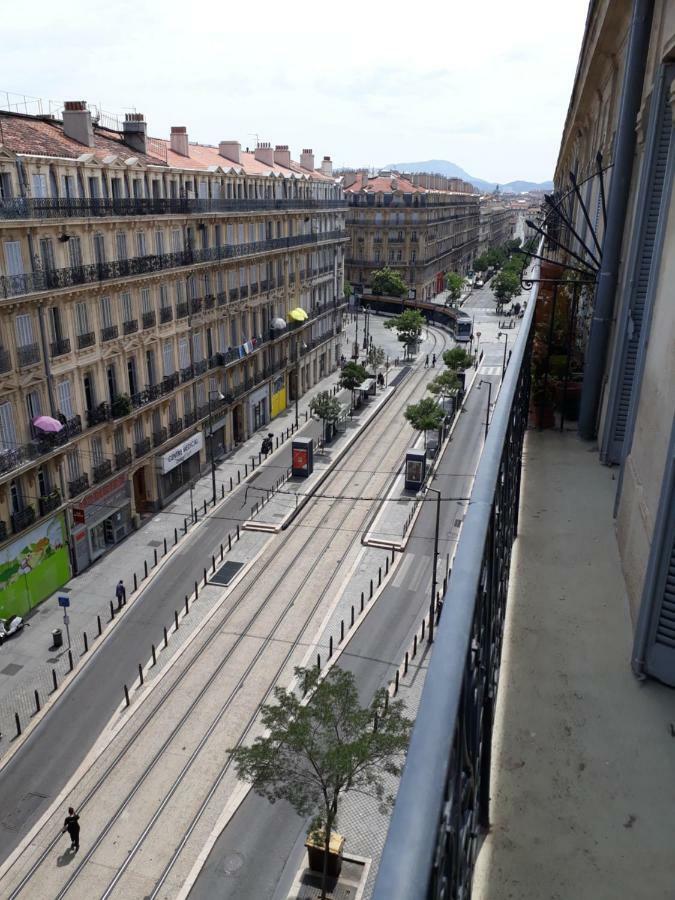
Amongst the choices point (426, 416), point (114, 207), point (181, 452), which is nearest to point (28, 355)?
point (114, 207)

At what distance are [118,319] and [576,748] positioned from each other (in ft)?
121

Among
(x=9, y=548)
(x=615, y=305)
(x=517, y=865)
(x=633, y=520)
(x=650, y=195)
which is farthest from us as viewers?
(x=9, y=548)

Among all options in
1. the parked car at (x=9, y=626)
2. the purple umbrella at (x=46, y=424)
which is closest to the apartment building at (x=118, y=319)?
the purple umbrella at (x=46, y=424)

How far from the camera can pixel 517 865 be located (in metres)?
4.40

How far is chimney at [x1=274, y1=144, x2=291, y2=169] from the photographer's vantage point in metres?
69.9

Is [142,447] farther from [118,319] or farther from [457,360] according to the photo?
[457,360]

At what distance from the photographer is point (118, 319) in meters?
38.3

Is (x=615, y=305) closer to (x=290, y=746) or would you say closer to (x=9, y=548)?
(x=290, y=746)

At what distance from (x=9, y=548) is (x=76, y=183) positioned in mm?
17389

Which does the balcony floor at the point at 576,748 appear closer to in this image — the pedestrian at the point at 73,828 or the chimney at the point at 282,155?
the pedestrian at the point at 73,828

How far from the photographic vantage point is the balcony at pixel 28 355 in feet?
103

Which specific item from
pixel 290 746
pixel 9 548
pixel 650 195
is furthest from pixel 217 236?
pixel 650 195

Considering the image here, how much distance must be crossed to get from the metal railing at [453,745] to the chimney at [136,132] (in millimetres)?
43741

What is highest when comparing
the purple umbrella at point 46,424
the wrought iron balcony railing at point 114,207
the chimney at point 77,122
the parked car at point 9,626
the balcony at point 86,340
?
the chimney at point 77,122
